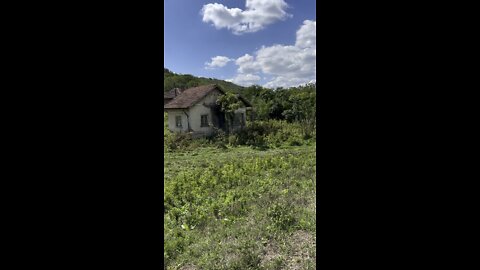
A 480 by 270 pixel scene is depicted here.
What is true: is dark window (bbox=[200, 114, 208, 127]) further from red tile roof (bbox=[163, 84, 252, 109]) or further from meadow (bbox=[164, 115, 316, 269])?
meadow (bbox=[164, 115, 316, 269])

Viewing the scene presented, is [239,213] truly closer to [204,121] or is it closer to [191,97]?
[204,121]

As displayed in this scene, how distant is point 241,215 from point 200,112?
30.0 ft

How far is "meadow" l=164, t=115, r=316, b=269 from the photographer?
8.86ft

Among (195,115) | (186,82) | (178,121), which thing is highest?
(186,82)

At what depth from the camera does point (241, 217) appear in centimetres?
366

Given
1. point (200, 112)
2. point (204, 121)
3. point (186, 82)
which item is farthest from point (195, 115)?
point (186, 82)

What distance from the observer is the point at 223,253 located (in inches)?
109

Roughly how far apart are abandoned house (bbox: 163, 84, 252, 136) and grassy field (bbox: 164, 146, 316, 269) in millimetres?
6143

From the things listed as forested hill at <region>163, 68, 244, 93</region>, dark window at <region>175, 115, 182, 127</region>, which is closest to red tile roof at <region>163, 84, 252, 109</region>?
dark window at <region>175, 115, 182, 127</region>

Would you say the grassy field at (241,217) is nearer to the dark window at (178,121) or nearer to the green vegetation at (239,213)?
the green vegetation at (239,213)
